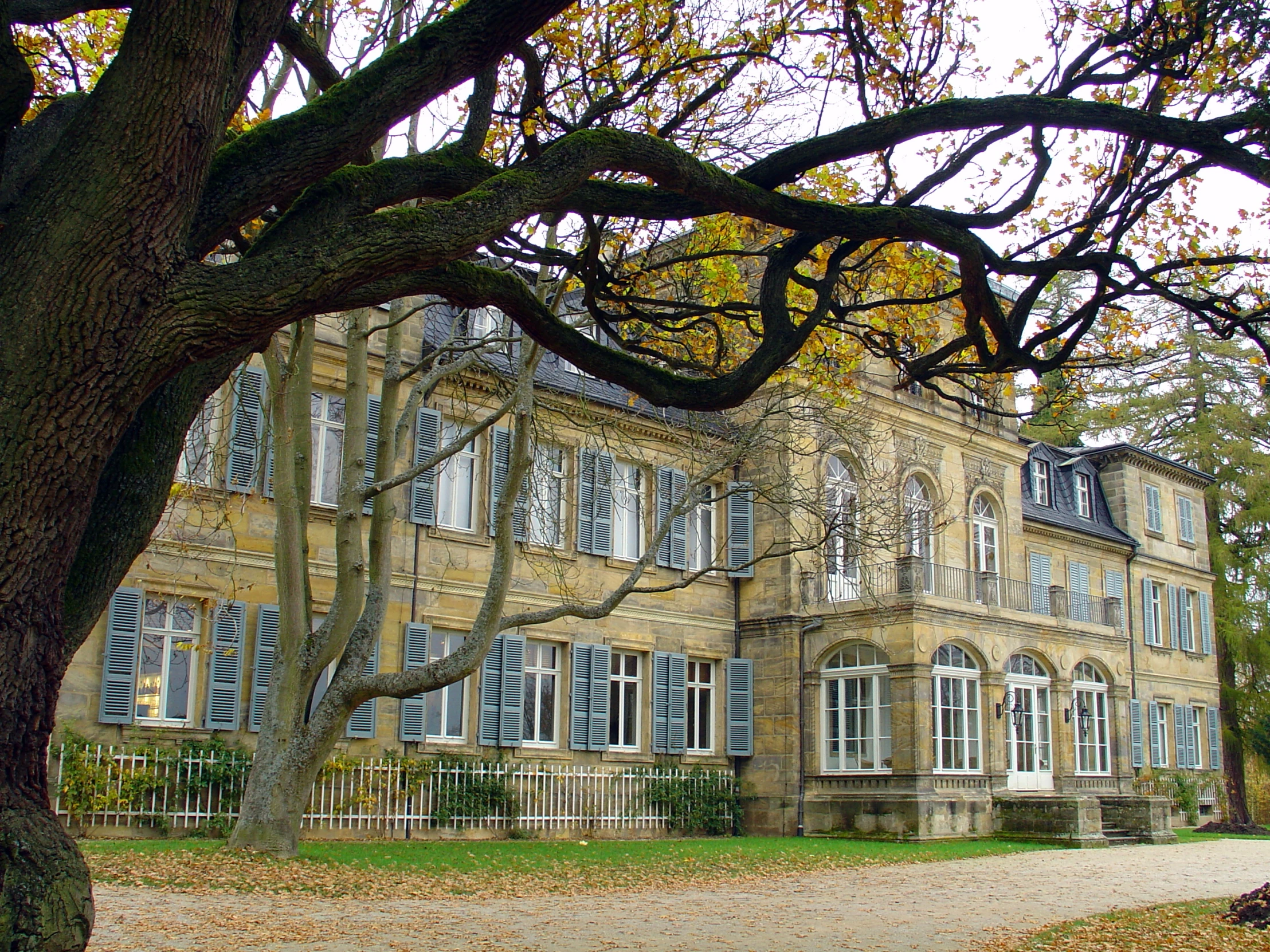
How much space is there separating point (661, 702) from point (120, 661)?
388 inches

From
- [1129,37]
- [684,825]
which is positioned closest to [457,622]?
[684,825]

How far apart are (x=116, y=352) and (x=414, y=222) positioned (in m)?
1.22

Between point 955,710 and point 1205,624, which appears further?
point 1205,624

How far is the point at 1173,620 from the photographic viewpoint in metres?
33.9

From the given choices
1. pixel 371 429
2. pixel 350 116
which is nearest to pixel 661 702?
pixel 371 429

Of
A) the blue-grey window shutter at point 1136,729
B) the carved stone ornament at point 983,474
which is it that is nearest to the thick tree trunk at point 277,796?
the carved stone ornament at point 983,474

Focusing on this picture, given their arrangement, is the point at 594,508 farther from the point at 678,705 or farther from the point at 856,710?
the point at 856,710

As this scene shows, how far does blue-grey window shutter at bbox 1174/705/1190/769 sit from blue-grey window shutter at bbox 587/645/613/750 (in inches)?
768

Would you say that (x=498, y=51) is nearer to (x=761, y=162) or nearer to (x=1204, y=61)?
(x=761, y=162)

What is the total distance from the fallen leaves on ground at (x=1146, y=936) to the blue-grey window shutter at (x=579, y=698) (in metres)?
10.9

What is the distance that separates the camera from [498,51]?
513 centimetres

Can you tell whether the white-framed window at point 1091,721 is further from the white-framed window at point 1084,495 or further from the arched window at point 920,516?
the white-framed window at point 1084,495

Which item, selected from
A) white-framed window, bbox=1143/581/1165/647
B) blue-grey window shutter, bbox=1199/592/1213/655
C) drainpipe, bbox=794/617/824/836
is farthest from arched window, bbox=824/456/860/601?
blue-grey window shutter, bbox=1199/592/1213/655

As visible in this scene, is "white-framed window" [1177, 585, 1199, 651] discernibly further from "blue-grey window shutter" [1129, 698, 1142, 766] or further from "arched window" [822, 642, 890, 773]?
"arched window" [822, 642, 890, 773]
